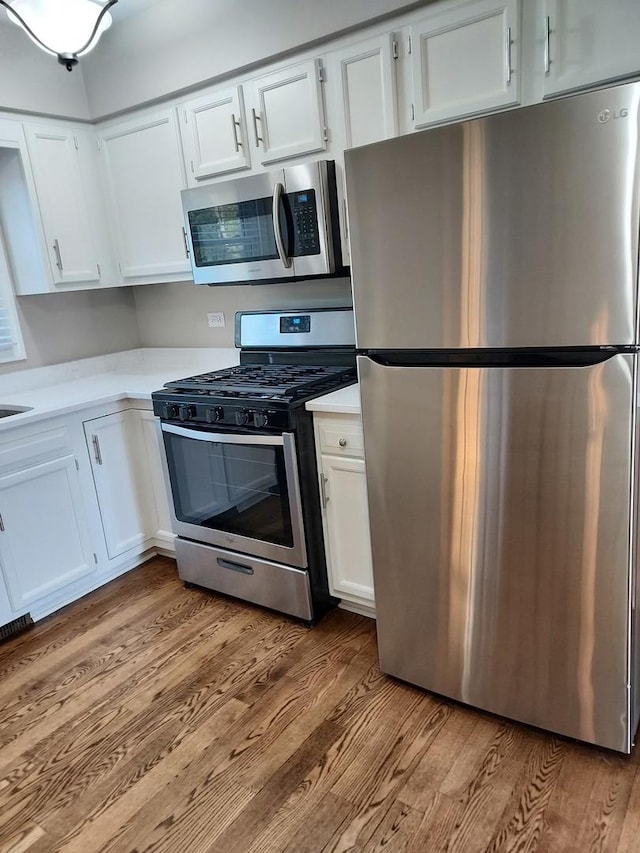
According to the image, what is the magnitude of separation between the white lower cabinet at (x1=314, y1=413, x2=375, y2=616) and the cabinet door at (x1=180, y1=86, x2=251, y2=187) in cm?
124

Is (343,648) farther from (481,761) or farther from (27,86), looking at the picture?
(27,86)

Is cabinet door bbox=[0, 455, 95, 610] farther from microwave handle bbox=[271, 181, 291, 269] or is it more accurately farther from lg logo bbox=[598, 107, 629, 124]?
lg logo bbox=[598, 107, 629, 124]

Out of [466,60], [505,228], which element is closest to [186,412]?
[505,228]

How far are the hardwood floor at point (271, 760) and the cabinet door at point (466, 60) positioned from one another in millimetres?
1957

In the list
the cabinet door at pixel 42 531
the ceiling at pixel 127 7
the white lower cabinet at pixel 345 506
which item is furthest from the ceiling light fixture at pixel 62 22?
the cabinet door at pixel 42 531

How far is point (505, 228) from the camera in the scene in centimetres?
139

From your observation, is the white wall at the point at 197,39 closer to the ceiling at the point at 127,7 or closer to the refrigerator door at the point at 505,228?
the ceiling at the point at 127,7

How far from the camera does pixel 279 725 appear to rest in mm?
1859

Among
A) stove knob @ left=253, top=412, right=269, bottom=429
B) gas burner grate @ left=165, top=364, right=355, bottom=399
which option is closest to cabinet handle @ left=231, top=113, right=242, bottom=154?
gas burner grate @ left=165, top=364, right=355, bottom=399

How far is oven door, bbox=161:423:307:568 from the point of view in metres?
2.22

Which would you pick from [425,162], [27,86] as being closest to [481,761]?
[425,162]

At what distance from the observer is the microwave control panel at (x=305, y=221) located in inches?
88.4

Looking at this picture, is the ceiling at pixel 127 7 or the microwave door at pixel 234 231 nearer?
the microwave door at pixel 234 231

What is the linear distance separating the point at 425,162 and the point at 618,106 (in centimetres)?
44
